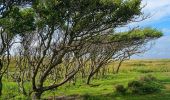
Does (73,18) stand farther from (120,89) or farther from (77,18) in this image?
(120,89)

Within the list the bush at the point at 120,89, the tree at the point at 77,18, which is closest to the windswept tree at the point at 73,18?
the tree at the point at 77,18

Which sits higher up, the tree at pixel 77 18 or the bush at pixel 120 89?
the tree at pixel 77 18

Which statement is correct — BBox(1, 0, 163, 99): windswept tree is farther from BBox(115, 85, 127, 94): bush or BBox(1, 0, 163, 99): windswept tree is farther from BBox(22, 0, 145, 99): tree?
BBox(115, 85, 127, 94): bush

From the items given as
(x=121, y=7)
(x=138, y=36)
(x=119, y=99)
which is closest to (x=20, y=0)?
(x=121, y=7)

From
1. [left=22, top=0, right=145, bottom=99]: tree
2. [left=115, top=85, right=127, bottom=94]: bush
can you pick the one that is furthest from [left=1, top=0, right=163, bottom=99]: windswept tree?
[left=115, top=85, right=127, bottom=94]: bush

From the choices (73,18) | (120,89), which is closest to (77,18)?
(73,18)

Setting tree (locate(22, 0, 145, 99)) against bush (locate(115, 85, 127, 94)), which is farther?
bush (locate(115, 85, 127, 94))

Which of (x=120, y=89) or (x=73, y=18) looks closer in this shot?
(x=73, y=18)

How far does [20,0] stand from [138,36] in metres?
32.4

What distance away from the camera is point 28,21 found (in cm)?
3472

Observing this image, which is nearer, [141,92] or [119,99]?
[119,99]

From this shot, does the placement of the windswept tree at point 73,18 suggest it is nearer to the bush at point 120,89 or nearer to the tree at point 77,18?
the tree at point 77,18

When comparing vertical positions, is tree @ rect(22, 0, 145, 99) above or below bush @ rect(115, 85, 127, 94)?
above

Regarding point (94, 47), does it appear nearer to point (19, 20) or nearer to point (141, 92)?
point (141, 92)
